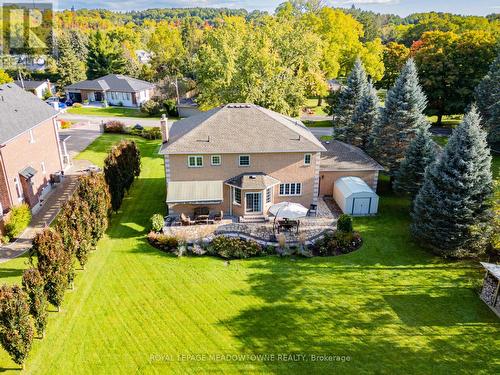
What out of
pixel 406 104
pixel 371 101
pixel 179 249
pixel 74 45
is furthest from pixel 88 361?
pixel 74 45

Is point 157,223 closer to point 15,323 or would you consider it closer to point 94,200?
point 94,200

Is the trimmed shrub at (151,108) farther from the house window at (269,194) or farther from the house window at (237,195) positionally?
the house window at (269,194)

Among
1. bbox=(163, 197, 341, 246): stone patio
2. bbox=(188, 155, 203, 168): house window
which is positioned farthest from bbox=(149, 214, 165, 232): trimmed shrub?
bbox=(188, 155, 203, 168): house window

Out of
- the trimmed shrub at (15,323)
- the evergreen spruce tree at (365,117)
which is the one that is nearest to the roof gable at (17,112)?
the trimmed shrub at (15,323)

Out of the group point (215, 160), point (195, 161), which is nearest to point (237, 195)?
point (215, 160)

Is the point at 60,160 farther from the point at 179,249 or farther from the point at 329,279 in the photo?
the point at 329,279
